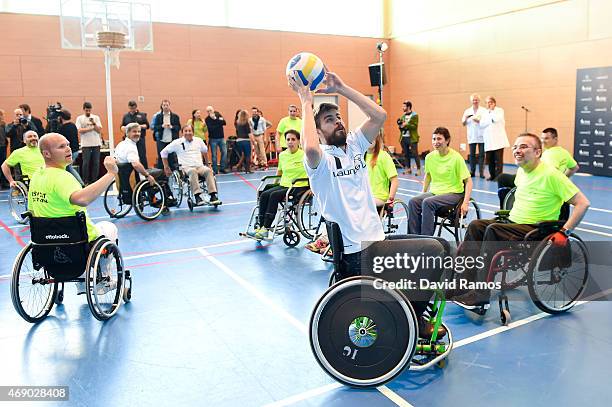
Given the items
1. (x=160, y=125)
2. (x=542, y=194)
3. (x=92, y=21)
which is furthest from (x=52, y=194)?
(x=160, y=125)

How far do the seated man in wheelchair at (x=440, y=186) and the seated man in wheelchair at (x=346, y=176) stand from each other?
2.26 m

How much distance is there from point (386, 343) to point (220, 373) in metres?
0.89

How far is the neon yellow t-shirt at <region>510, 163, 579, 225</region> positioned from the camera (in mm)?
3420

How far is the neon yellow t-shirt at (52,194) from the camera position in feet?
10.6

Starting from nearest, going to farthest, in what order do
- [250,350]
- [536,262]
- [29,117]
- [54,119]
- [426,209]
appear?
[250,350] → [536,262] → [426,209] → [29,117] → [54,119]

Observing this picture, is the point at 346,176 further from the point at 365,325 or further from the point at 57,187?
the point at 57,187

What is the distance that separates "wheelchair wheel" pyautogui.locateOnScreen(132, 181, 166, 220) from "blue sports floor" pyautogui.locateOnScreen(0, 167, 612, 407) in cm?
213

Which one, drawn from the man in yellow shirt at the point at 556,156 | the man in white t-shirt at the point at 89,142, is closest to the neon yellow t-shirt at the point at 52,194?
the man in yellow shirt at the point at 556,156

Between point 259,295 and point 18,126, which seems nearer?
point 259,295

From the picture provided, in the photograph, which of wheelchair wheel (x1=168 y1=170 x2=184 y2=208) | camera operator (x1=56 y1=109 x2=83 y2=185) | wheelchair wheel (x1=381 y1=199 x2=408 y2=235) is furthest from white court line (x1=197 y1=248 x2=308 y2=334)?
camera operator (x1=56 y1=109 x2=83 y2=185)

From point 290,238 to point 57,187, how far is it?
2.58 meters

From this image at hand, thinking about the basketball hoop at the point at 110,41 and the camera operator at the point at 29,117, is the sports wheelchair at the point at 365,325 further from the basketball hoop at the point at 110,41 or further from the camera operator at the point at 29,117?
the camera operator at the point at 29,117

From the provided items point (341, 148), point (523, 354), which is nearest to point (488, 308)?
point (523, 354)

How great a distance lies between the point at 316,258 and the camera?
4.91 metres
